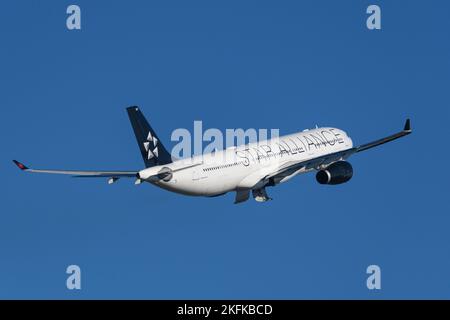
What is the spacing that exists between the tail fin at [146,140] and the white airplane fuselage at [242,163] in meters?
0.77

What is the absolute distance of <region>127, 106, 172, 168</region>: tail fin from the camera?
87.0 metres

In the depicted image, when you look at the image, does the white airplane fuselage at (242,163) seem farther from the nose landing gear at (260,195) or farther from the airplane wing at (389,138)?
the airplane wing at (389,138)

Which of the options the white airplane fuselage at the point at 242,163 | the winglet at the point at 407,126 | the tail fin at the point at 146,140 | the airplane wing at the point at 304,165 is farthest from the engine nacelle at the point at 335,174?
the tail fin at the point at 146,140

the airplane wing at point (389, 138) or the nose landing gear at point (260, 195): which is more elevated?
the airplane wing at point (389, 138)

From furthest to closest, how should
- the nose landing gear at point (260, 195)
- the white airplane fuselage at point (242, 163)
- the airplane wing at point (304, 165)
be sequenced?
the nose landing gear at point (260, 195)
the airplane wing at point (304, 165)
the white airplane fuselage at point (242, 163)

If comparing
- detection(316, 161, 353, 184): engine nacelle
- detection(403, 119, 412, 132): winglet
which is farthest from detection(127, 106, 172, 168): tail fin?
detection(403, 119, 412, 132): winglet

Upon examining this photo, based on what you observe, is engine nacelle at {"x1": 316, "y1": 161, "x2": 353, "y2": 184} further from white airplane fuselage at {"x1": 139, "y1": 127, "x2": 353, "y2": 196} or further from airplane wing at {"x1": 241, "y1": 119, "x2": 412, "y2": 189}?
white airplane fuselage at {"x1": 139, "y1": 127, "x2": 353, "y2": 196}

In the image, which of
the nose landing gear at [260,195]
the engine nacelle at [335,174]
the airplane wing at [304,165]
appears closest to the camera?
the airplane wing at [304,165]

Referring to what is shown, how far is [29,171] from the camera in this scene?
289 feet

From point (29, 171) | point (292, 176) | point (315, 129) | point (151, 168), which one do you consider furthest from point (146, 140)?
point (315, 129)

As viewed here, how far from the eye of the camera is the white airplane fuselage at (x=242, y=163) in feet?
291

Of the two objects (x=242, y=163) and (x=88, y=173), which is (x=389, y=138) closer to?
(x=242, y=163)

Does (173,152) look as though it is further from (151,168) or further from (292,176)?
(292,176)

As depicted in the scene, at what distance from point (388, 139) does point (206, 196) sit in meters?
14.6
